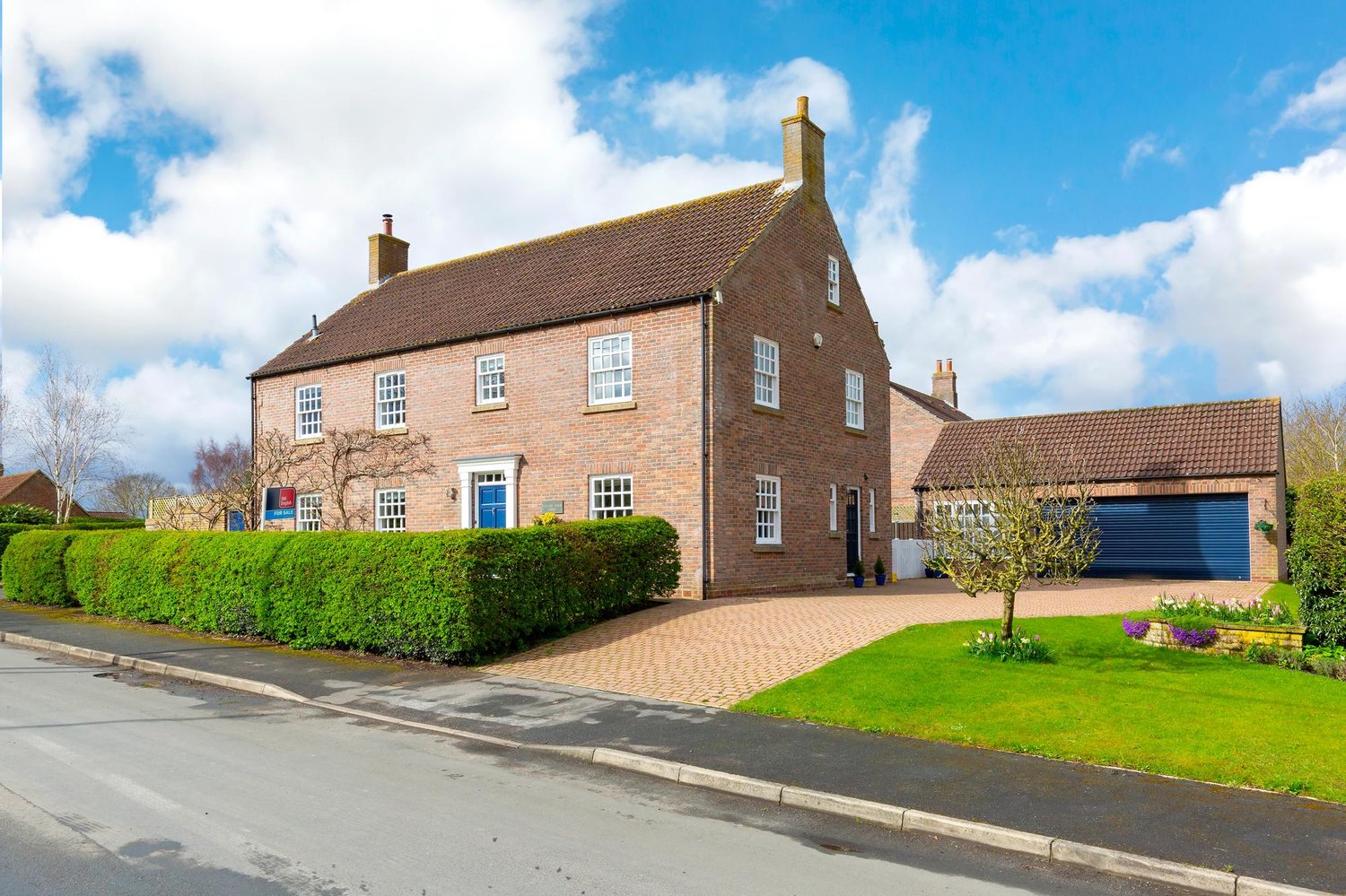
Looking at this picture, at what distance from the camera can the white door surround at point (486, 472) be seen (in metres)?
22.4

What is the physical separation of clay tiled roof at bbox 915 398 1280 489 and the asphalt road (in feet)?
64.0

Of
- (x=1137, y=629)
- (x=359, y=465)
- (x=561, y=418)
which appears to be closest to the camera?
(x=1137, y=629)

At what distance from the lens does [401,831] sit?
20.9 ft

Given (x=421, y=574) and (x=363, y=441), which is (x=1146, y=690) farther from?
(x=363, y=441)

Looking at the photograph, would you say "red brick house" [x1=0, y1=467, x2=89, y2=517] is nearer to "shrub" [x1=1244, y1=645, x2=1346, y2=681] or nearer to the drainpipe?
the drainpipe

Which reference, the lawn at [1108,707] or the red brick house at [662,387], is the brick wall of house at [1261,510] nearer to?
the red brick house at [662,387]

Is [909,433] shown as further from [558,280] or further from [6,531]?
[6,531]

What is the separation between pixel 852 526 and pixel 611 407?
27.3 ft

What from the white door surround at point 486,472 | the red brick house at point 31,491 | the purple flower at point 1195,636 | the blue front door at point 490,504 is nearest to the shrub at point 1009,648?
→ the purple flower at point 1195,636

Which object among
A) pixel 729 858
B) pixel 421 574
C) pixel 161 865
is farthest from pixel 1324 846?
pixel 421 574

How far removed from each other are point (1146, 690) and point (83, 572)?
2121 centimetres

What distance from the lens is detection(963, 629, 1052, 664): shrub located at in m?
11.9

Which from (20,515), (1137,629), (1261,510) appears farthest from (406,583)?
(20,515)

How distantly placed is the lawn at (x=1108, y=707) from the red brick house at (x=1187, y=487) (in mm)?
14753
